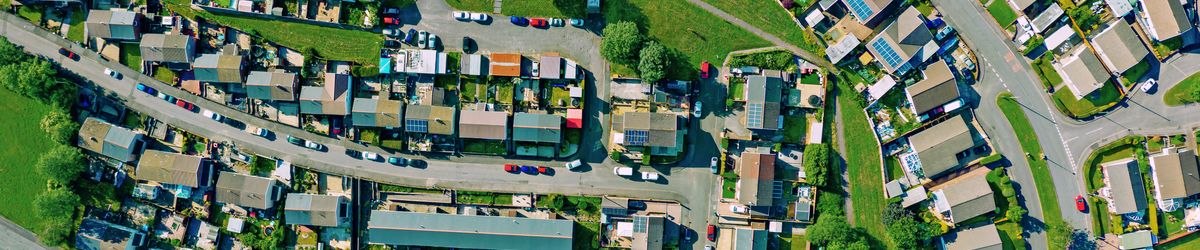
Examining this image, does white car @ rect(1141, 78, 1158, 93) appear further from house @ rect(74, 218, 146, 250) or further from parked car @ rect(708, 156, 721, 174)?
house @ rect(74, 218, 146, 250)

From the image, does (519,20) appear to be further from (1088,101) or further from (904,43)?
(1088,101)

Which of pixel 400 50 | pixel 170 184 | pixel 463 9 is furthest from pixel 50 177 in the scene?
pixel 463 9

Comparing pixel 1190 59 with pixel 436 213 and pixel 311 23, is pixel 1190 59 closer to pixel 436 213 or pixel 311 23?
pixel 436 213

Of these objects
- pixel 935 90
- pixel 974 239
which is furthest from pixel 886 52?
pixel 974 239

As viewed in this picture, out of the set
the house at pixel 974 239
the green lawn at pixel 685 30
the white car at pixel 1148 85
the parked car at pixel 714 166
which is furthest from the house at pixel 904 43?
the white car at pixel 1148 85

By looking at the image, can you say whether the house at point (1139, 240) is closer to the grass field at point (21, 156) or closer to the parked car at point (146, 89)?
the parked car at point (146, 89)

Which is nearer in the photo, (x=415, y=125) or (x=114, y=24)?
(x=415, y=125)

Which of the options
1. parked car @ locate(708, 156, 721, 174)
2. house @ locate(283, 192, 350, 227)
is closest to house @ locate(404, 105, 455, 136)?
house @ locate(283, 192, 350, 227)
